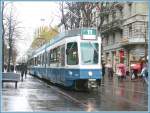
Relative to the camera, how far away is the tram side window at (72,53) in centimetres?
2645

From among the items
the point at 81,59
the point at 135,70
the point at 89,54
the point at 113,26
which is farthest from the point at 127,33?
the point at 81,59

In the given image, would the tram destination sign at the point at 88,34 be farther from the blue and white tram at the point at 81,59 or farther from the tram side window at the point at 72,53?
the tram side window at the point at 72,53

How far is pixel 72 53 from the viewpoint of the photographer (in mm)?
26766

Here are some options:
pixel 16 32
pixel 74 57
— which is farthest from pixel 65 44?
pixel 16 32

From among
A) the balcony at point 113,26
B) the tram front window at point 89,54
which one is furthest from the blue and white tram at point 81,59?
the balcony at point 113,26

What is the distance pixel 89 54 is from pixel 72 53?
43.0 inches

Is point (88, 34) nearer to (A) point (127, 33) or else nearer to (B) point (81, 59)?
(B) point (81, 59)

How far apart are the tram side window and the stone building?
27.1 m

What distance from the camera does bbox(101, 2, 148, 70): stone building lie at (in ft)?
191

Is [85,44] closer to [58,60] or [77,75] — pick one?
[77,75]

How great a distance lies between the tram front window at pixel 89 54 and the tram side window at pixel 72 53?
16.9 inches

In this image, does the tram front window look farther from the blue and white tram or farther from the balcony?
the balcony

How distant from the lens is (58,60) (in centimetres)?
2955

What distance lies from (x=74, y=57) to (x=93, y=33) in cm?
173
